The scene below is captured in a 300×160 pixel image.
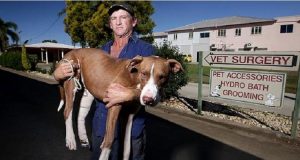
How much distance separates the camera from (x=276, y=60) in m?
7.41

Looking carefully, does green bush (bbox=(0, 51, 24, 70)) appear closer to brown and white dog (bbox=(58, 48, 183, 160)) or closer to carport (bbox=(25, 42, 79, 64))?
carport (bbox=(25, 42, 79, 64))

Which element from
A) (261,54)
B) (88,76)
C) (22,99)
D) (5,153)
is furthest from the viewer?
(22,99)

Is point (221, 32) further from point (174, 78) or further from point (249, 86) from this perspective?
point (249, 86)

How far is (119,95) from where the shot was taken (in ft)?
7.57

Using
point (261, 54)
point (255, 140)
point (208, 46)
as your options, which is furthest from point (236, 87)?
point (208, 46)

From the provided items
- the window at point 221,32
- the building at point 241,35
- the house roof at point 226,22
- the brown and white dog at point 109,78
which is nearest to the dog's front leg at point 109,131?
the brown and white dog at point 109,78

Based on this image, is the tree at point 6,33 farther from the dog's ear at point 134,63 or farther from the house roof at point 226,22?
the dog's ear at point 134,63

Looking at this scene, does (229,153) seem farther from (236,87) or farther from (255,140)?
(236,87)

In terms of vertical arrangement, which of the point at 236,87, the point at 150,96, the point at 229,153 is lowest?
the point at 229,153

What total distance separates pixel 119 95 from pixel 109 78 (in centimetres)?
29

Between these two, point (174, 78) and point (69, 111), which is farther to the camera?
point (174, 78)

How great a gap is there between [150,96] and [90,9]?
32.9 m

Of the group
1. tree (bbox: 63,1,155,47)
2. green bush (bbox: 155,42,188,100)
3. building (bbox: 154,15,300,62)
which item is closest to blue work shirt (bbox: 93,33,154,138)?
green bush (bbox: 155,42,188,100)

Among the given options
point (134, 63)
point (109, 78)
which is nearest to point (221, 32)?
point (109, 78)
